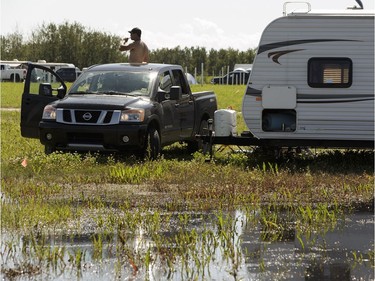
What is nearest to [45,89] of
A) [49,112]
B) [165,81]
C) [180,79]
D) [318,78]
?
[49,112]

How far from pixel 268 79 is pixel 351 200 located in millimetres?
3876

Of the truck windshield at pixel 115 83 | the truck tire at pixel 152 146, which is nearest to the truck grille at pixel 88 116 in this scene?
the truck tire at pixel 152 146

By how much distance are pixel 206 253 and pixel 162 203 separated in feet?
10.3

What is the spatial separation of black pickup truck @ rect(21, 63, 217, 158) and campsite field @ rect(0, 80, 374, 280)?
0.32m

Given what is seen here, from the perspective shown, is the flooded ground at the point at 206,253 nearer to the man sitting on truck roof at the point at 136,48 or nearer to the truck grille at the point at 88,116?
the truck grille at the point at 88,116

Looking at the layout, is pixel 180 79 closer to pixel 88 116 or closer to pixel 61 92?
pixel 61 92

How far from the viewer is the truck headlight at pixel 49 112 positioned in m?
15.4

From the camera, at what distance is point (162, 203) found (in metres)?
11.4

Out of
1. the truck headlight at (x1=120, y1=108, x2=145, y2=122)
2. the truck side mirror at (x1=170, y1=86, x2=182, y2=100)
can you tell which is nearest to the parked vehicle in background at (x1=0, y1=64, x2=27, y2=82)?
the truck side mirror at (x1=170, y1=86, x2=182, y2=100)

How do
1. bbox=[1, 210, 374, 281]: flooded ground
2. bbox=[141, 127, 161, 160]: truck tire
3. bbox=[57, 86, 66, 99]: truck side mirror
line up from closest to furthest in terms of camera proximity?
bbox=[1, 210, 374, 281]: flooded ground → bbox=[141, 127, 161, 160]: truck tire → bbox=[57, 86, 66, 99]: truck side mirror

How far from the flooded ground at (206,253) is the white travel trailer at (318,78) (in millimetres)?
5141

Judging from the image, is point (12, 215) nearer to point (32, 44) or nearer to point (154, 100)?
point (154, 100)

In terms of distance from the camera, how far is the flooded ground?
25.0ft

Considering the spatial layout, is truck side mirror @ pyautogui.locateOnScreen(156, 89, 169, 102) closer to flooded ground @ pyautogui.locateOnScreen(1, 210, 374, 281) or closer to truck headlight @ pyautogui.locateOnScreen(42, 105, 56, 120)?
truck headlight @ pyautogui.locateOnScreen(42, 105, 56, 120)
